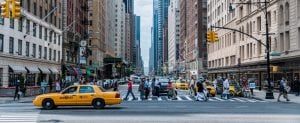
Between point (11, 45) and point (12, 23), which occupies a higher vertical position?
point (12, 23)

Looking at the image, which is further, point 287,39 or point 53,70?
point 53,70

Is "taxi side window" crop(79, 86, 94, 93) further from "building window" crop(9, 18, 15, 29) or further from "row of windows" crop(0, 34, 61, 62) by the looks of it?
"building window" crop(9, 18, 15, 29)

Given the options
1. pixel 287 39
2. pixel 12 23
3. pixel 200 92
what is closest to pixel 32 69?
pixel 12 23

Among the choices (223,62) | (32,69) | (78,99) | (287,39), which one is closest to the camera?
(78,99)

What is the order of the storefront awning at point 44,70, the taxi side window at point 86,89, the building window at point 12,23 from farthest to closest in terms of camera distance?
1. the storefront awning at point 44,70
2. the building window at point 12,23
3. the taxi side window at point 86,89

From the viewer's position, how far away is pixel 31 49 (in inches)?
2318

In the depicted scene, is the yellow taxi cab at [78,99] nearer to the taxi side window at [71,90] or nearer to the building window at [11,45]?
the taxi side window at [71,90]

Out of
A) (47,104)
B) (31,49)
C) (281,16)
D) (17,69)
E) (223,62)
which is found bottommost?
(47,104)

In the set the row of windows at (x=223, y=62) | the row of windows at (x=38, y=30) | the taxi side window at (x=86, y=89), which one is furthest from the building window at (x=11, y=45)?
the row of windows at (x=223, y=62)

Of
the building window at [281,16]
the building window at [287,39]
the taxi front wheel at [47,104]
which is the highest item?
the building window at [281,16]

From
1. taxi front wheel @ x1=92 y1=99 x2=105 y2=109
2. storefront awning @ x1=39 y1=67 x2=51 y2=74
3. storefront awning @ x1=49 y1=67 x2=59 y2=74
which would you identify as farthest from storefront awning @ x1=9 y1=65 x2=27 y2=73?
taxi front wheel @ x1=92 y1=99 x2=105 y2=109

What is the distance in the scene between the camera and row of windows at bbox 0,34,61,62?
50.8m

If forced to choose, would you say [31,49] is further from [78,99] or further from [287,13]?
[78,99]

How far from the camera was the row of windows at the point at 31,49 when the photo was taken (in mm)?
50750
